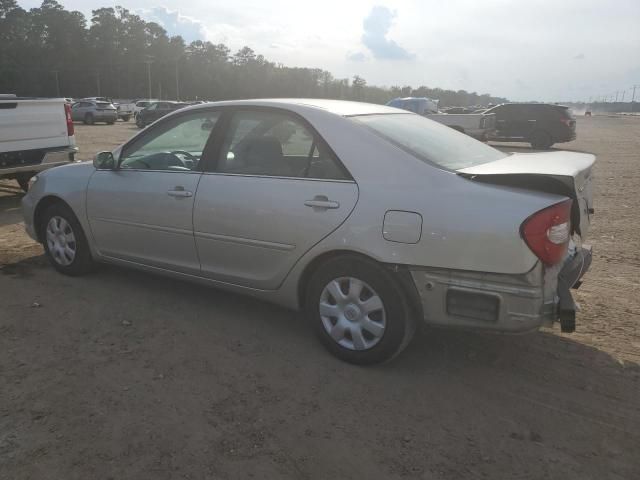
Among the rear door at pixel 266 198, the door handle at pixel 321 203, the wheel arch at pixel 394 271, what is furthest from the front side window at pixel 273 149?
the wheel arch at pixel 394 271

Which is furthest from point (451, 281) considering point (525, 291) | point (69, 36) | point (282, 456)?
point (69, 36)

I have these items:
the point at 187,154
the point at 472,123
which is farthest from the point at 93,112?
the point at 187,154

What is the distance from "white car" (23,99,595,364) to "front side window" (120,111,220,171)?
0.6 inches

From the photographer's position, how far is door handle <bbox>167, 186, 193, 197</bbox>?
3966 mm

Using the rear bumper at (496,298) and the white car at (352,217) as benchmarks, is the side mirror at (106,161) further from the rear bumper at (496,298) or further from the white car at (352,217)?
the rear bumper at (496,298)

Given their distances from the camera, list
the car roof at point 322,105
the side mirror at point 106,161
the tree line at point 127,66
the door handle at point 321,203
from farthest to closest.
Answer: the tree line at point 127,66 → the side mirror at point 106,161 → the car roof at point 322,105 → the door handle at point 321,203

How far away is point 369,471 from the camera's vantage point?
8.16 feet

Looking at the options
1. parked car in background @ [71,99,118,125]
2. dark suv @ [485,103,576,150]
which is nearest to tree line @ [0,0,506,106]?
parked car in background @ [71,99,118,125]

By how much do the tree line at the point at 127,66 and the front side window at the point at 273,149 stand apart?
295 feet

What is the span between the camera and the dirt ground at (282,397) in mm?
2541

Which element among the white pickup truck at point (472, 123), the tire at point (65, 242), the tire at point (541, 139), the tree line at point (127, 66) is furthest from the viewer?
the tree line at point (127, 66)

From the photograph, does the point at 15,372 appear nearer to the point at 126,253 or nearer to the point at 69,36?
the point at 126,253

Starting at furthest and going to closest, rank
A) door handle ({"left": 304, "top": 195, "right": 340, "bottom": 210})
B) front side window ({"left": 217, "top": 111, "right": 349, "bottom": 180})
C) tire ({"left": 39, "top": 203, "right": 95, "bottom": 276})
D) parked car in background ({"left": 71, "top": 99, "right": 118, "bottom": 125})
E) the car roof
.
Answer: parked car in background ({"left": 71, "top": 99, "right": 118, "bottom": 125}) → tire ({"left": 39, "top": 203, "right": 95, "bottom": 276}) → the car roof → front side window ({"left": 217, "top": 111, "right": 349, "bottom": 180}) → door handle ({"left": 304, "top": 195, "right": 340, "bottom": 210})

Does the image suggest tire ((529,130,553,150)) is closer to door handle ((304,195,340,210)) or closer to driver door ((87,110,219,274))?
driver door ((87,110,219,274))
